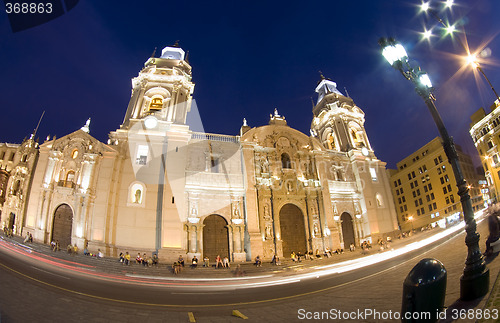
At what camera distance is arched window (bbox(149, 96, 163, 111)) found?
34.7 metres

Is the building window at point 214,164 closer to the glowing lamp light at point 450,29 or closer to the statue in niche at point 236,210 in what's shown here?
the statue in niche at point 236,210

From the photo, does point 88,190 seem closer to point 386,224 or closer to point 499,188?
point 386,224

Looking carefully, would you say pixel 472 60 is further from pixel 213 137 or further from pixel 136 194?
pixel 136 194

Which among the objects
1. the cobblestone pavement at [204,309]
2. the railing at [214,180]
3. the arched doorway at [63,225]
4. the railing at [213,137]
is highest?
the railing at [213,137]

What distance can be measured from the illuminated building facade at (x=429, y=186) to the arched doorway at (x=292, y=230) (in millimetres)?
32519

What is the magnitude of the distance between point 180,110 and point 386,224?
1342 inches

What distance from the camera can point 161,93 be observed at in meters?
36.0

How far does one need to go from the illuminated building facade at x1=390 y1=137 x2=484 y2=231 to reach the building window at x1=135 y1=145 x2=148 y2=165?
51320 millimetres

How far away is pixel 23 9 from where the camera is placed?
51.3ft

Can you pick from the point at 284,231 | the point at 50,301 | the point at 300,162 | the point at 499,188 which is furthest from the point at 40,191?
the point at 499,188

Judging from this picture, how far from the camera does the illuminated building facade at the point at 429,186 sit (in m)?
52.8

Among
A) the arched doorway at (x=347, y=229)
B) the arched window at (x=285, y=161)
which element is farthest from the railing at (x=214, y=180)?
the arched doorway at (x=347, y=229)

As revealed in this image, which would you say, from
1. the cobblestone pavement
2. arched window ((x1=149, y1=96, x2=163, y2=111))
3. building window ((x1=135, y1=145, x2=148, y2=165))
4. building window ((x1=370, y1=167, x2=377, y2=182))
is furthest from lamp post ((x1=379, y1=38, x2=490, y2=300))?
building window ((x1=370, y1=167, x2=377, y2=182))

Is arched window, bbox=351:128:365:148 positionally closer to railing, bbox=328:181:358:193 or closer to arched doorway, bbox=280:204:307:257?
railing, bbox=328:181:358:193
